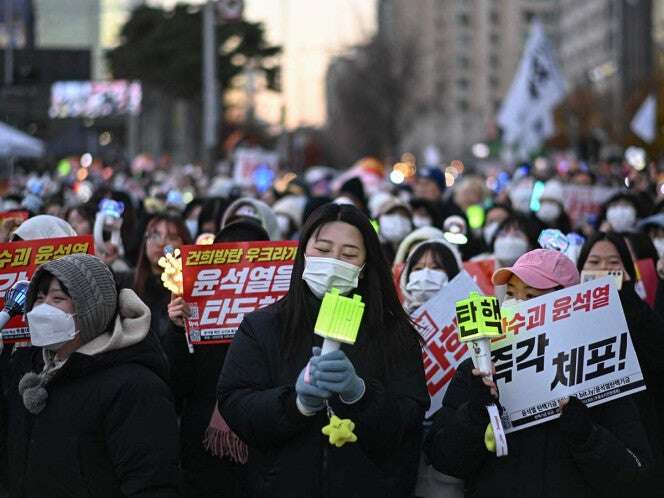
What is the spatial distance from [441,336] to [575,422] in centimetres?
158

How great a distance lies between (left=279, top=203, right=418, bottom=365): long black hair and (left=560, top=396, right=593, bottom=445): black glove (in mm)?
548

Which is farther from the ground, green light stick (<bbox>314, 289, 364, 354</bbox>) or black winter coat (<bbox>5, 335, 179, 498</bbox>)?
green light stick (<bbox>314, 289, 364, 354</bbox>)

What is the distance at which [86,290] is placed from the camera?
4.60 meters

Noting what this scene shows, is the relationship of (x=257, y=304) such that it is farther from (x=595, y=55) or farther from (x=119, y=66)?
(x=595, y=55)

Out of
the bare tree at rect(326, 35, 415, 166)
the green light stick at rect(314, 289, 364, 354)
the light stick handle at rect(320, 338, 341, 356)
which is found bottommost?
the bare tree at rect(326, 35, 415, 166)

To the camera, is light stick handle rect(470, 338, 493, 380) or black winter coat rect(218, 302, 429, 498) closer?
black winter coat rect(218, 302, 429, 498)

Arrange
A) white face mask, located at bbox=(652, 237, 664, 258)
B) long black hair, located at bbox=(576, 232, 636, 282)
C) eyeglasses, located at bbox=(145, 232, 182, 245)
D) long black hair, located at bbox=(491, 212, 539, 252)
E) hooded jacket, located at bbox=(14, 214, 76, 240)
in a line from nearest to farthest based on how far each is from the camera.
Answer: long black hair, located at bbox=(576, 232, 636, 282)
hooded jacket, located at bbox=(14, 214, 76, 240)
eyeglasses, located at bbox=(145, 232, 182, 245)
long black hair, located at bbox=(491, 212, 539, 252)
white face mask, located at bbox=(652, 237, 664, 258)

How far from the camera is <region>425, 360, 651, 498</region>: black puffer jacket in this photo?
4582 mm

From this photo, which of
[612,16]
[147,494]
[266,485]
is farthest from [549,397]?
[612,16]

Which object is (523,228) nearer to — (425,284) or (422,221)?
(422,221)

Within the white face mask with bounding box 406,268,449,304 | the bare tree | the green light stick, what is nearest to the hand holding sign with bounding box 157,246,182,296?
the white face mask with bounding box 406,268,449,304

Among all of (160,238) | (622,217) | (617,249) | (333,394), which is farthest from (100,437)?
(622,217)

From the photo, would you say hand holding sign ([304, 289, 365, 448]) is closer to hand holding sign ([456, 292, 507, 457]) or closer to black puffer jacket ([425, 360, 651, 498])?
hand holding sign ([456, 292, 507, 457])

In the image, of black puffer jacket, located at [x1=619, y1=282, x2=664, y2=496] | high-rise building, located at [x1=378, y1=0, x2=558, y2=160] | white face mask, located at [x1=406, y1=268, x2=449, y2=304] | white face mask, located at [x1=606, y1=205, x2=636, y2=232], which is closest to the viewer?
black puffer jacket, located at [x1=619, y1=282, x2=664, y2=496]
